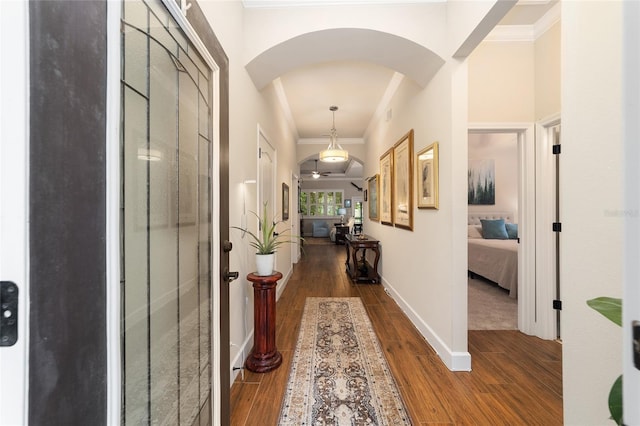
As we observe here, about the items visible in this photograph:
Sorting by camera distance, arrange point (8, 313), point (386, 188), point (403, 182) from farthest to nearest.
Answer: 1. point (386, 188)
2. point (403, 182)
3. point (8, 313)

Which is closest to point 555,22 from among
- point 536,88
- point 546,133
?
point 536,88

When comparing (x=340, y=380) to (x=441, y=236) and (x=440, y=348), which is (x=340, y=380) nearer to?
(x=440, y=348)

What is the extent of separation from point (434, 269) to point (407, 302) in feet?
2.89

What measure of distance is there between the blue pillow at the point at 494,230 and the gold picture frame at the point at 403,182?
291 centimetres

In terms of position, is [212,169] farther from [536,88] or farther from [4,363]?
[536,88]

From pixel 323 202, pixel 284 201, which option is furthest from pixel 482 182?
pixel 323 202

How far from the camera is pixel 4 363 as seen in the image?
437mm

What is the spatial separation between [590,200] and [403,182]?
2.20 metres

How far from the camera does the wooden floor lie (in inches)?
61.1

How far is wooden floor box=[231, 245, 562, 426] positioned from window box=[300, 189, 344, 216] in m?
8.89

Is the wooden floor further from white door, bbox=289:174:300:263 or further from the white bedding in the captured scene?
white door, bbox=289:174:300:263

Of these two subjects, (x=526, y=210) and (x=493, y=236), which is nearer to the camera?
Result: (x=526, y=210)

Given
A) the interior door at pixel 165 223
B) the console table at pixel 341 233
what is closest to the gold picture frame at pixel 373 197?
the interior door at pixel 165 223

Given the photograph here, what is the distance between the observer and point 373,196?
16.3 ft
